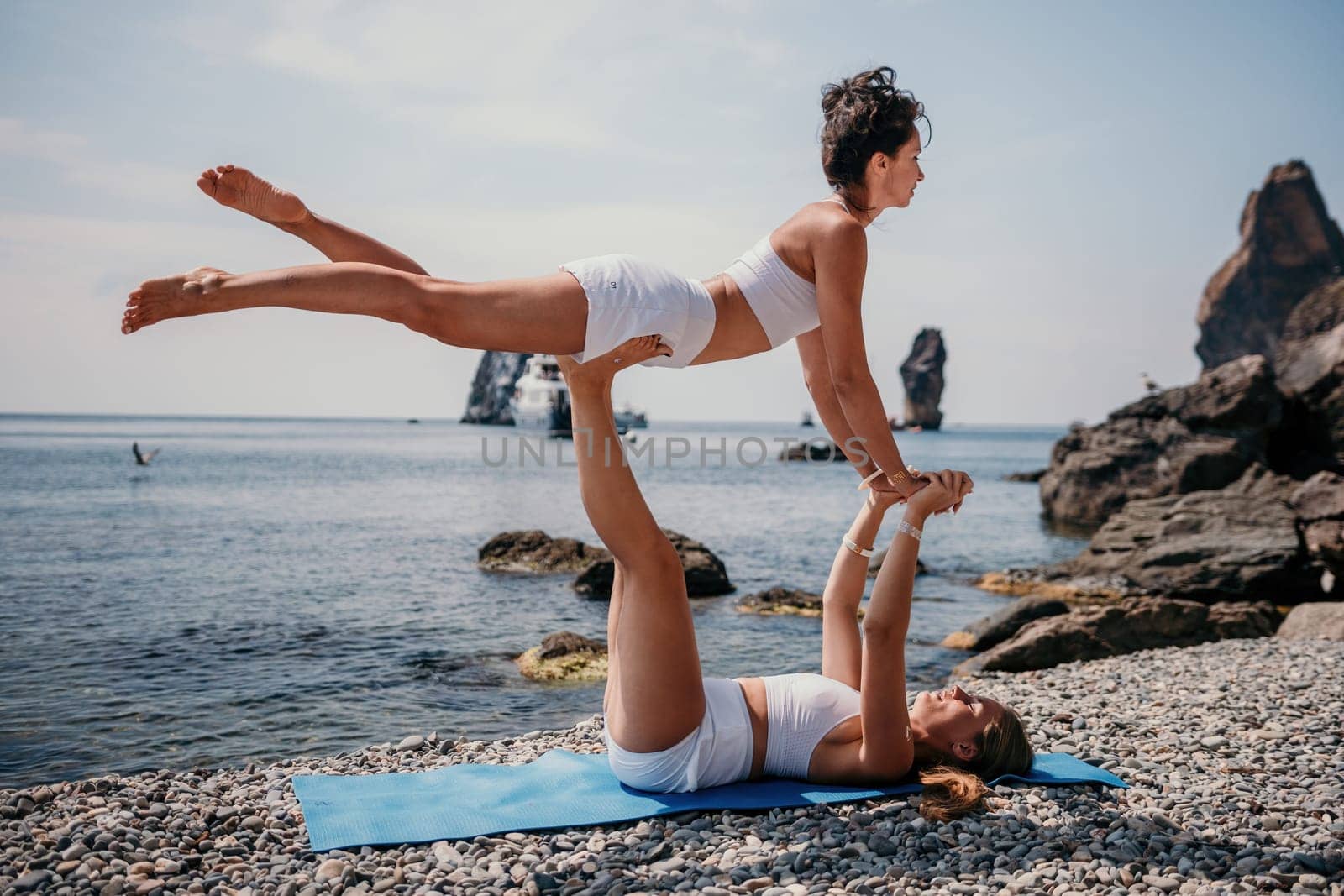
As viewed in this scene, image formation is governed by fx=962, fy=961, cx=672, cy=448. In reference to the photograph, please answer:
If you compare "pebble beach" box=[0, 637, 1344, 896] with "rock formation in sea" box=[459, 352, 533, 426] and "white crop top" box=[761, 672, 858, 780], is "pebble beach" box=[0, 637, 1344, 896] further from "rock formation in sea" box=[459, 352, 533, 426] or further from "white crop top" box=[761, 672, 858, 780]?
"rock formation in sea" box=[459, 352, 533, 426]

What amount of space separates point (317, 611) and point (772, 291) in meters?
9.93

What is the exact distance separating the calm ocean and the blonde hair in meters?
3.81

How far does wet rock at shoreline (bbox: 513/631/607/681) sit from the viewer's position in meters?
A: 9.07

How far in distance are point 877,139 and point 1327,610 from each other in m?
8.38

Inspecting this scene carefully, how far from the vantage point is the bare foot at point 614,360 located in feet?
13.4

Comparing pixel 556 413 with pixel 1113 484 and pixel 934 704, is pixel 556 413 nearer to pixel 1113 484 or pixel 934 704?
pixel 1113 484

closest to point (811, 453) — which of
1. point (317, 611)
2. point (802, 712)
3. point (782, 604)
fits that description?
point (782, 604)

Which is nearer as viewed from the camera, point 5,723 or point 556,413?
point 5,723

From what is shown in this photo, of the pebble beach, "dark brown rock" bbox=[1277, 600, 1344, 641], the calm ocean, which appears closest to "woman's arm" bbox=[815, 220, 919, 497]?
the pebble beach

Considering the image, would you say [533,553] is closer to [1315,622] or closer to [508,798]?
[1315,622]

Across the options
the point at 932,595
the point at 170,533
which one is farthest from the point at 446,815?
the point at 170,533

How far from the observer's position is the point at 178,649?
10000 mm

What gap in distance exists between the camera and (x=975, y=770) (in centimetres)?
452

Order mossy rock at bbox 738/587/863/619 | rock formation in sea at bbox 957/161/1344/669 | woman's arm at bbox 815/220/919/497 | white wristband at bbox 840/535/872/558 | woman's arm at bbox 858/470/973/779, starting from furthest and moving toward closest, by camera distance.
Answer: mossy rock at bbox 738/587/863/619, rock formation in sea at bbox 957/161/1344/669, white wristband at bbox 840/535/872/558, woman's arm at bbox 815/220/919/497, woman's arm at bbox 858/470/973/779
